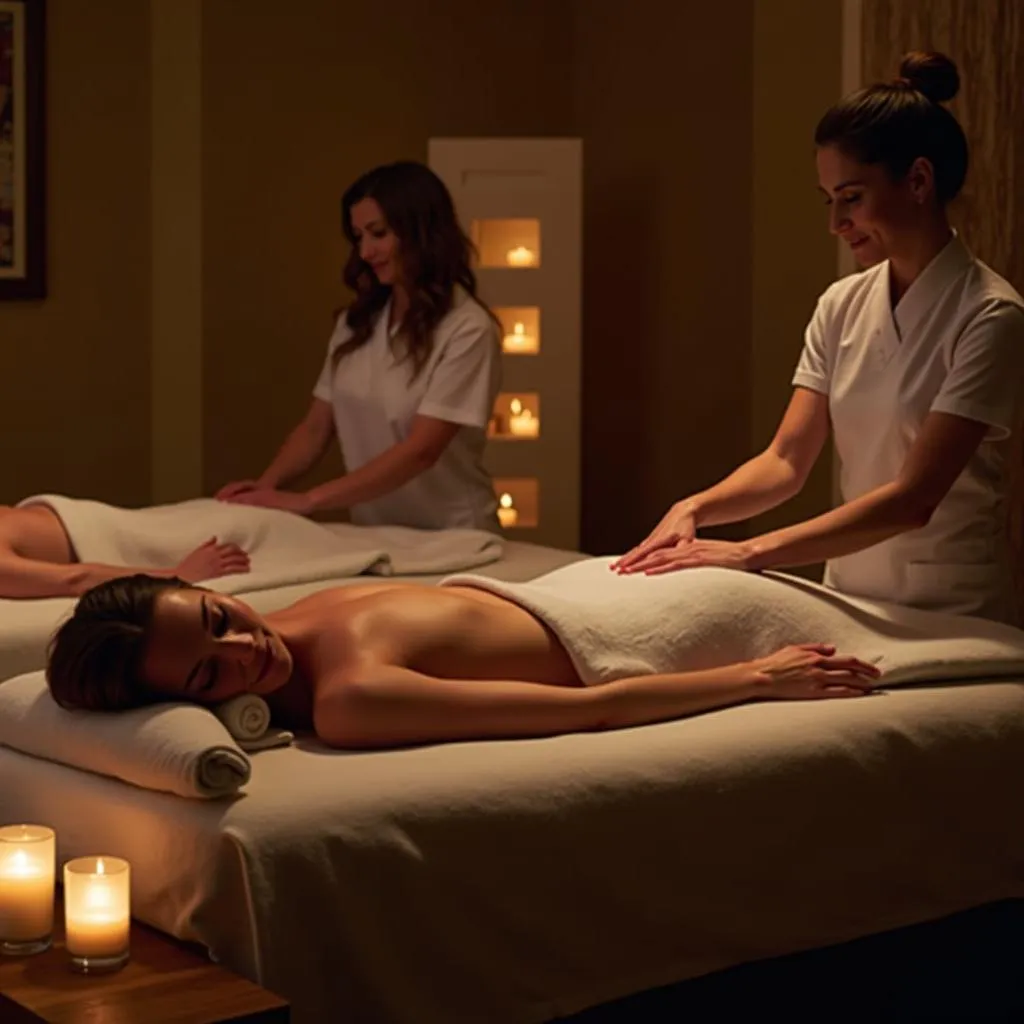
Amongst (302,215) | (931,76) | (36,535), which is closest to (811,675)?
(931,76)

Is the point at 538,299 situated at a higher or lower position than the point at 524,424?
higher

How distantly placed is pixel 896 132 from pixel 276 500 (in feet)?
5.53

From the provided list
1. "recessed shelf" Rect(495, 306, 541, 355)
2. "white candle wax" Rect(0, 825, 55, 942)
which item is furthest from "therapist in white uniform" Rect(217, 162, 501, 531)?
"white candle wax" Rect(0, 825, 55, 942)

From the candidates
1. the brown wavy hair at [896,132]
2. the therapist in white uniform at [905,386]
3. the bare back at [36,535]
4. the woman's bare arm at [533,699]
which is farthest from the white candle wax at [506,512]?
the woman's bare arm at [533,699]

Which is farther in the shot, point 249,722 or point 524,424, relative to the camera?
point 524,424

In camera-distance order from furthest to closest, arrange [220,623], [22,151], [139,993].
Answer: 1. [22,151]
2. [220,623]
3. [139,993]

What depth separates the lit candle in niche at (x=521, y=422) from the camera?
4.86m

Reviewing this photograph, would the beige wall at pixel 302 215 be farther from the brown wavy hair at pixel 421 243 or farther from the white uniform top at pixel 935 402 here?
the white uniform top at pixel 935 402

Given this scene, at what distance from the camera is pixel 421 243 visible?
394 cm

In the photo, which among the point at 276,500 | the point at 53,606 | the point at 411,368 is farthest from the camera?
the point at 411,368

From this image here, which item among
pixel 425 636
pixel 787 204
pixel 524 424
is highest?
pixel 787 204

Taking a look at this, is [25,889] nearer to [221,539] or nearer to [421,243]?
[221,539]

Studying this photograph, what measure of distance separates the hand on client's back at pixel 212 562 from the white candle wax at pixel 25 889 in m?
1.45

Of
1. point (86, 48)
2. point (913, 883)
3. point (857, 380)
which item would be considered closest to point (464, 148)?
point (86, 48)
